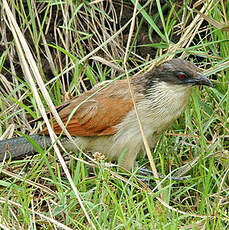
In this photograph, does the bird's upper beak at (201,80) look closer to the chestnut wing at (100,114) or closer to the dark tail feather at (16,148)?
the chestnut wing at (100,114)

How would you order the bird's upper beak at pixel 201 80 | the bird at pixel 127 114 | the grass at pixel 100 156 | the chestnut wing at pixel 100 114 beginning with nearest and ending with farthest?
1. the grass at pixel 100 156
2. the bird's upper beak at pixel 201 80
3. the bird at pixel 127 114
4. the chestnut wing at pixel 100 114

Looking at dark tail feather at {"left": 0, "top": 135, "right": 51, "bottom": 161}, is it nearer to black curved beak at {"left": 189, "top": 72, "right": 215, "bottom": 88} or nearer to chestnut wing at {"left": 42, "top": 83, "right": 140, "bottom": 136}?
chestnut wing at {"left": 42, "top": 83, "right": 140, "bottom": 136}

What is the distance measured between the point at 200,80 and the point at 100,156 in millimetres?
774

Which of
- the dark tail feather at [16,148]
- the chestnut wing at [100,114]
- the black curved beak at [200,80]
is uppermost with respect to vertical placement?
the black curved beak at [200,80]

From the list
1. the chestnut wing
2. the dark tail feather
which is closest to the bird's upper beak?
the chestnut wing

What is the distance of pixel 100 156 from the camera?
7.85 ft

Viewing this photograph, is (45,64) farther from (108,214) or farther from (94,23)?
(108,214)

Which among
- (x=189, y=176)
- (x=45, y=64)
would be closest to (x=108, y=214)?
(x=189, y=176)

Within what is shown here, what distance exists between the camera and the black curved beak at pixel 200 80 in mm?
2780

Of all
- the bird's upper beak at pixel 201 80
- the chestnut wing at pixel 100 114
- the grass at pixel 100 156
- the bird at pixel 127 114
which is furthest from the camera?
the chestnut wing at pixel 100 114

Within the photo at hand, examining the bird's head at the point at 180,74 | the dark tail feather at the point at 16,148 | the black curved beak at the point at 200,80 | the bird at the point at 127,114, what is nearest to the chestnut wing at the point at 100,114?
the bird at the point at 127,114

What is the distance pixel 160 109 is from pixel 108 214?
2.74 ft

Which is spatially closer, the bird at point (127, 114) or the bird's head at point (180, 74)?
the bird's head at point (180, 74)

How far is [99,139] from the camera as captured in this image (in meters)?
3.17
